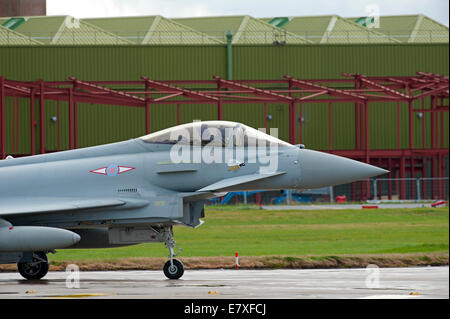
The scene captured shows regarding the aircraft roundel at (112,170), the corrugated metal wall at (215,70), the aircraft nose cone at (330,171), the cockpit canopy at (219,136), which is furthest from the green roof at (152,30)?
the aircraft nose cone at (330,171)

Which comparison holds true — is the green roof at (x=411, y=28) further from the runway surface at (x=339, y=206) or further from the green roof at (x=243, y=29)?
the runway surface at (x=339, y=206)

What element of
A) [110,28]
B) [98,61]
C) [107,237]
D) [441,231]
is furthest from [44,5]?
[110,28]

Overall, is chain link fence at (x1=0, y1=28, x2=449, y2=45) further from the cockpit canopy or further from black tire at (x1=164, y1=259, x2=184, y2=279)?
black tire at (x1=164, y1=259, x2=184, y2=279)

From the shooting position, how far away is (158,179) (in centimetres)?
1664

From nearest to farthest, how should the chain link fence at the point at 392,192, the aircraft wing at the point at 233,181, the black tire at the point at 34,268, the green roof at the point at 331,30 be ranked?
1. the aircraft wing at the point at 233,181
2. the black tire at the point at 34,268
3. the chain link fence at the point at 392,192
4. the green roof at the point at 331,30

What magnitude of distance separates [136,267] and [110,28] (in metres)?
44.6

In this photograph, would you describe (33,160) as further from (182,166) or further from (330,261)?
(330,261)

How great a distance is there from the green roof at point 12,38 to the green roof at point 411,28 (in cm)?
2467

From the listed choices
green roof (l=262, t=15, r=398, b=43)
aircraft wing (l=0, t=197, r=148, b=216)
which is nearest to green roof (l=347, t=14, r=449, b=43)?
green roof (l=262, t=15, r=398, b=43)

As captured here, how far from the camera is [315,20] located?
6481 centimetres

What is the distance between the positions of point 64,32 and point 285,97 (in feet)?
65.0

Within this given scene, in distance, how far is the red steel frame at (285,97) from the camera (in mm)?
42084

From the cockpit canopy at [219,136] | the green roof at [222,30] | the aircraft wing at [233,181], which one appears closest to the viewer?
the aircraft wing at [233,181]

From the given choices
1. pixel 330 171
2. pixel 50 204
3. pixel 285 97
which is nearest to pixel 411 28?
pixel 285 97
